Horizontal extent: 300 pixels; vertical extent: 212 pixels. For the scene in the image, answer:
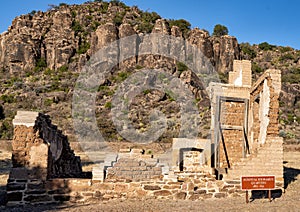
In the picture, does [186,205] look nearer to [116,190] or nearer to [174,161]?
[116,190]

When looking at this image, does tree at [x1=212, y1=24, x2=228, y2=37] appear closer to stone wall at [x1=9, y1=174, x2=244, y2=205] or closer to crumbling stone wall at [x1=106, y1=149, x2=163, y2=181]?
stone wall at [x1=9, y1=174, x2=244, y2=205]

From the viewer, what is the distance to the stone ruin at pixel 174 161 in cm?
903

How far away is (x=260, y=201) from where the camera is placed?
31.8 feet

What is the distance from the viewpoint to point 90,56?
5481cm

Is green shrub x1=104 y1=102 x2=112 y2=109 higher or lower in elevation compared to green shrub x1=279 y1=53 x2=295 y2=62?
lower

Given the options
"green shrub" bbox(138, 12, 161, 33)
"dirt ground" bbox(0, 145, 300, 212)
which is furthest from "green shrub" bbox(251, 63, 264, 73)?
"dirt ground" bbox(0, 145, 300, 212)

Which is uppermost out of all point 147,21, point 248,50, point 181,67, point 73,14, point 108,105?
point 73,14

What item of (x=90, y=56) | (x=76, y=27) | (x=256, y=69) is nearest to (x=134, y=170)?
(x=90, y=56)

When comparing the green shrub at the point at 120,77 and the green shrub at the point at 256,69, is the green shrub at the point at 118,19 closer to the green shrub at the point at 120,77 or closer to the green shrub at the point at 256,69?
the green shrub at the point at 120,77

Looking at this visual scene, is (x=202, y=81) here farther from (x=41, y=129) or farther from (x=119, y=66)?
(x=41, y=129)

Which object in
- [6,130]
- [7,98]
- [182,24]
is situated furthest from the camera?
[182,24]

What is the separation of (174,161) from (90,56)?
141 feet

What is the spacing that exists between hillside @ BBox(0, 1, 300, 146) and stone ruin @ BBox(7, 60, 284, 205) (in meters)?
18.1

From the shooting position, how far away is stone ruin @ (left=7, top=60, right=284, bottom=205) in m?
9.03
